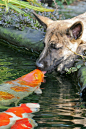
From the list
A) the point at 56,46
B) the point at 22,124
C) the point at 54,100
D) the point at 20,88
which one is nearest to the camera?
the point at 22,124

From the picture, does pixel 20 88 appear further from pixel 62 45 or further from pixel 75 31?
pixel 75 31

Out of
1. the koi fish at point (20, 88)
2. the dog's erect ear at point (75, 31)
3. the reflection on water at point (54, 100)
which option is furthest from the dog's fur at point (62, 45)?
the koi fish at point (20, 88)

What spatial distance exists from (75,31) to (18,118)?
2.96 meters

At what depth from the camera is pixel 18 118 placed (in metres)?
2.81

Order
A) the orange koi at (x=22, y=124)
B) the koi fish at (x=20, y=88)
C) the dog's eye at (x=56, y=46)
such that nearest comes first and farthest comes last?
the orange koi at (x=22, y=124)
the koi fish at (x=20, y=88)
the dog's eye at (x=56, y=46)

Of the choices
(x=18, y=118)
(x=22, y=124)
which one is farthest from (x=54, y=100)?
(x=22, y=124)

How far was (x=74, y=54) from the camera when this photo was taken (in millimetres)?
5309

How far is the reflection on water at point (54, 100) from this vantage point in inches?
115

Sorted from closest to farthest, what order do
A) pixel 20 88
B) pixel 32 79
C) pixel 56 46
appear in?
pixel 20 88, pixel 32 79, pixel 56 46

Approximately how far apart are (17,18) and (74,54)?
10.8 feet

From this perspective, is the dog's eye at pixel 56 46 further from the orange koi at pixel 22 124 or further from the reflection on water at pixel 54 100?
the orange koi at pixel 22 124

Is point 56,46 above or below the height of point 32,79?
above

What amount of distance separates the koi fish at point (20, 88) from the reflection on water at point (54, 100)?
0.11 metres

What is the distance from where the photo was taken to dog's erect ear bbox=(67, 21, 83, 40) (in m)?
5.02
